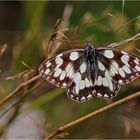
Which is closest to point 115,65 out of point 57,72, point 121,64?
point 121,64

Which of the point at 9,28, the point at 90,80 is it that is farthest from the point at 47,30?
the point at 90,80

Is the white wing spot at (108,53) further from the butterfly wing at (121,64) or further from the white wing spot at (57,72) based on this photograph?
the white wing spot at (57,72)

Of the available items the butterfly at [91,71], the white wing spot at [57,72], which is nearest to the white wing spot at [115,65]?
the butterfly at [91,71]

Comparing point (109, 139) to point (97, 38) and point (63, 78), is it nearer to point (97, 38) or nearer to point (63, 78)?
point (97, 38)

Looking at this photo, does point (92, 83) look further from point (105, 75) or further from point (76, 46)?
point (76, 46)

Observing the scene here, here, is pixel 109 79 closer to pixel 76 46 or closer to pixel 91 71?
pixel 91 71

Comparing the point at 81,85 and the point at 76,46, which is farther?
the point at 76,46

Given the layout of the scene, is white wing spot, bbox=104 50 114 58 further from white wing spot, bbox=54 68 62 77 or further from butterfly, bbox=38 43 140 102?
white wing spot, bbox=54 68 62 77
